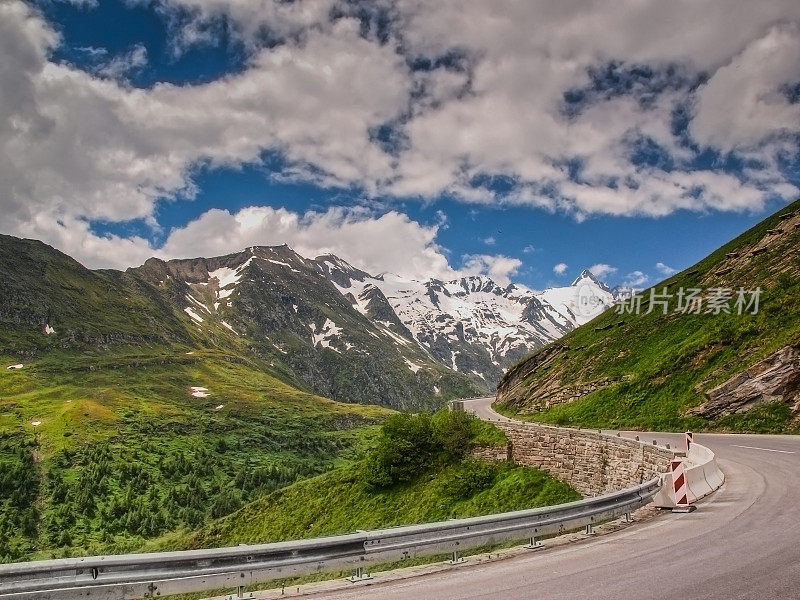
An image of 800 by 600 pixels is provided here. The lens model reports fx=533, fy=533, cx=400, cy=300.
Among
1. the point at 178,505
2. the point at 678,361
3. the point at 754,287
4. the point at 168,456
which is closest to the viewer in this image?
the point at 678,361

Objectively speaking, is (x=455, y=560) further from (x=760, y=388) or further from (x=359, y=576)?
(x=760, y=388)

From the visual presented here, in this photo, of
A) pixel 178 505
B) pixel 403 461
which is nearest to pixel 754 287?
pixel 403 461

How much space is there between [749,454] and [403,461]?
84.3 ft

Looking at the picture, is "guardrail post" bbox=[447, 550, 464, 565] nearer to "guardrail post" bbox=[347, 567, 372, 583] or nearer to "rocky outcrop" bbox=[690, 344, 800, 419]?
"guardrail post" bbox=[347, 567, 372, 583]

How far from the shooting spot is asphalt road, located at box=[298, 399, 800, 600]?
9.03 m

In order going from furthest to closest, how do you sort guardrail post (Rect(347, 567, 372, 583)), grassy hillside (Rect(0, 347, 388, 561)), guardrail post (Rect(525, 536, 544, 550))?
grassy hillside (Rect(0, 347, 388, 561)) → guardrail post (Rect(525, 536, 544, 550)) → guardrail post (Rect(347, 567, 372, 583))

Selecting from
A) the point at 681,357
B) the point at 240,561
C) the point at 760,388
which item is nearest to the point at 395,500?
the point at 760,388

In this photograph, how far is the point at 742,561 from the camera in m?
10.4

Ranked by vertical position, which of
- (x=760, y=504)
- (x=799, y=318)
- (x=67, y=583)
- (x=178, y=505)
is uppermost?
(x=799, y=318)

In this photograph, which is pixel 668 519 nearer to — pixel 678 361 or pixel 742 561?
pixel 742 561

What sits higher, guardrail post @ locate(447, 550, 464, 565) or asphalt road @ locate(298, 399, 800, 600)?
guardrail post @ locate(447, 550, 464, 565)

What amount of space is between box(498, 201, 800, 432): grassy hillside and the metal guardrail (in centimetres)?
3851

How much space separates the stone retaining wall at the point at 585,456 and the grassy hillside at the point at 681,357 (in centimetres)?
1797

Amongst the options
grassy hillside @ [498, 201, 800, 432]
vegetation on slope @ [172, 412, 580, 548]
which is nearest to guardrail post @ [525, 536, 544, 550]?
vegetation on slope @ [172, 412, 580, 548]
